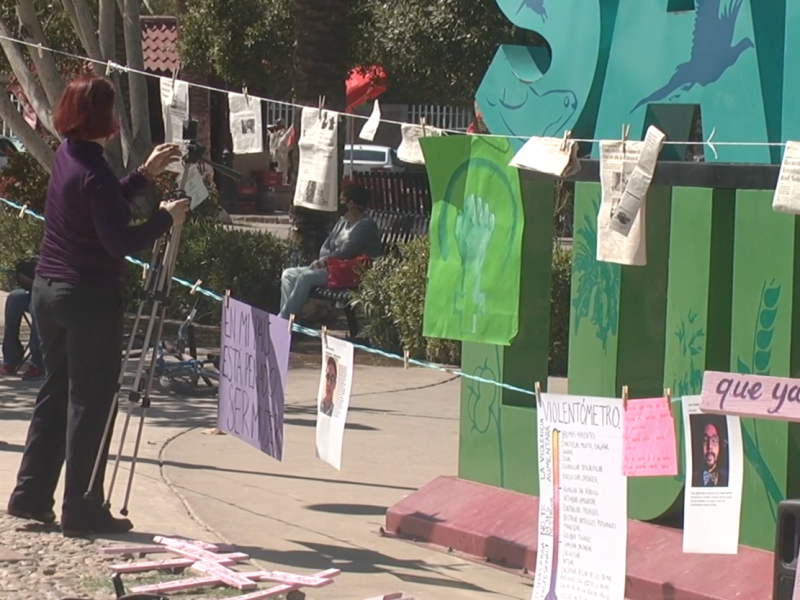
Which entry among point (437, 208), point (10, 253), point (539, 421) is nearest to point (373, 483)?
point (437, 208)

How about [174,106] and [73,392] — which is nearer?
[73,392]

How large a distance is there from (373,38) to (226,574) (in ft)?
58.8

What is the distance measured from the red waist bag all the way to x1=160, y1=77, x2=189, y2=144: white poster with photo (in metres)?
4.29

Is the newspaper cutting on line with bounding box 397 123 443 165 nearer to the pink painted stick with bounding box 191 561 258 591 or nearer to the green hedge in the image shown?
the pink painted stick with bounding box 191 561 258 591

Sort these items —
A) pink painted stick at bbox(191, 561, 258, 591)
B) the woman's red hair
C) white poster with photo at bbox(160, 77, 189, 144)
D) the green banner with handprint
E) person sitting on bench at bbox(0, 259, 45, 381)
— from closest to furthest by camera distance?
pink painted stick at bbox(191, 561, 258, 591)
the woman's red hair
the green banner with handprint
white poster with photo at bbox(160, 77, 189, 144)
person sitting on bench at bbox(0, 259, 45, 381)

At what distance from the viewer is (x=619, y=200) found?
5480mm

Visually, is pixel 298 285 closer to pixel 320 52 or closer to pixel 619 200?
pixel 320 52

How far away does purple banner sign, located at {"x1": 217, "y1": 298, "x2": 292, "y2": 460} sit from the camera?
631 centimetres

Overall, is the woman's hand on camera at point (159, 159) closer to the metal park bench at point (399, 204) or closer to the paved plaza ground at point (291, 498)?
the paved plaza ground at point (291, 498)

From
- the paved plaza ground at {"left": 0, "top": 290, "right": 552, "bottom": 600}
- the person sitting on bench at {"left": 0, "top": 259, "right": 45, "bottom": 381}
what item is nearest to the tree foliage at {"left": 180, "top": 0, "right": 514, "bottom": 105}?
the person sitting on bench at {"left": 0, "top": 259, "right": 45, "bottom": 381}

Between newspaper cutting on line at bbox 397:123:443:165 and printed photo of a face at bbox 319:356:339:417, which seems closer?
printed photo of a face at bbox 319:356:339:417

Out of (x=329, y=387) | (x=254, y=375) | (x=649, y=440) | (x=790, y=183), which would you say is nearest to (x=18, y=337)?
(x=254, y=375)

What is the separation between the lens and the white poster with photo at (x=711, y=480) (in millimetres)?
4711

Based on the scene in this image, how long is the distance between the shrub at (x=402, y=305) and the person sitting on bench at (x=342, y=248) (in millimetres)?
271
